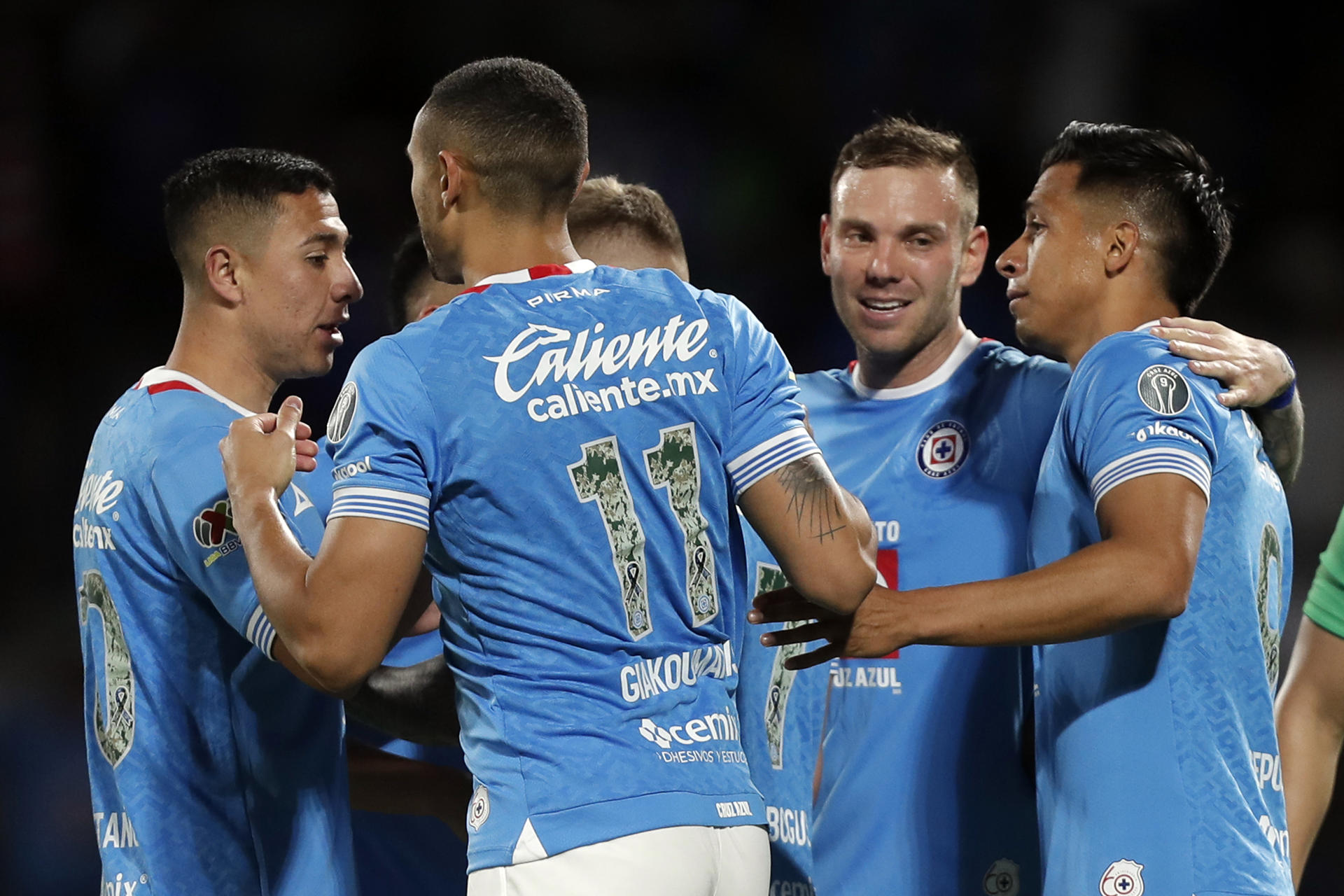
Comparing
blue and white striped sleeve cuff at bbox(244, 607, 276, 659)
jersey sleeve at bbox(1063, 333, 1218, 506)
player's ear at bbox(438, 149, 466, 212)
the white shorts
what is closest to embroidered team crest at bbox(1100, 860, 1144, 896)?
jersey sleeve at bbox(1063, 333, 1218, 506)

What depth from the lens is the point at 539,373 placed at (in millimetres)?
2332

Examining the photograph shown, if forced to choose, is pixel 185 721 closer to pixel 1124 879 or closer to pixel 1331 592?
pixel 1124 879

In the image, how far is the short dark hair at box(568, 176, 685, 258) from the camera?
4031 millimetres

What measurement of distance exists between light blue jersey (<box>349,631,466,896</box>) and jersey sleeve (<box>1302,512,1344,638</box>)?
90.4 inches

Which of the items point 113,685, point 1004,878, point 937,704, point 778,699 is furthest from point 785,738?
point 113,685

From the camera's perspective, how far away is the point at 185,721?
2969 millimetres

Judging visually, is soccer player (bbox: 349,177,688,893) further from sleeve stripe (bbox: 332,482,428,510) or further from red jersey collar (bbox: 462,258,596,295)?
sleeve stripe (bbox: 332,482,428,510)

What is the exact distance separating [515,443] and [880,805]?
5.49 ft

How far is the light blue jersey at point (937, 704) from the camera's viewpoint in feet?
11.2

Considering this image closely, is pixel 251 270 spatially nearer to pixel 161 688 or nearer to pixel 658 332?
pixel 161 688

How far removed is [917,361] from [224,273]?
1827 millimetres

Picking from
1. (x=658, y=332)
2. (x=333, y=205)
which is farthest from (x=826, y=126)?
(x=658, y=332)

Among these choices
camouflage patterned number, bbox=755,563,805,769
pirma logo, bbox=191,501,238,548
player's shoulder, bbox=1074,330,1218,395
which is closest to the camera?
player's shoulder, bbox=1074,330,1218,395

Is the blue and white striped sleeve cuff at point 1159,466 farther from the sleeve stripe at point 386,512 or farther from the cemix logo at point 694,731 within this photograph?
the sleeve stripe at point 386,512
